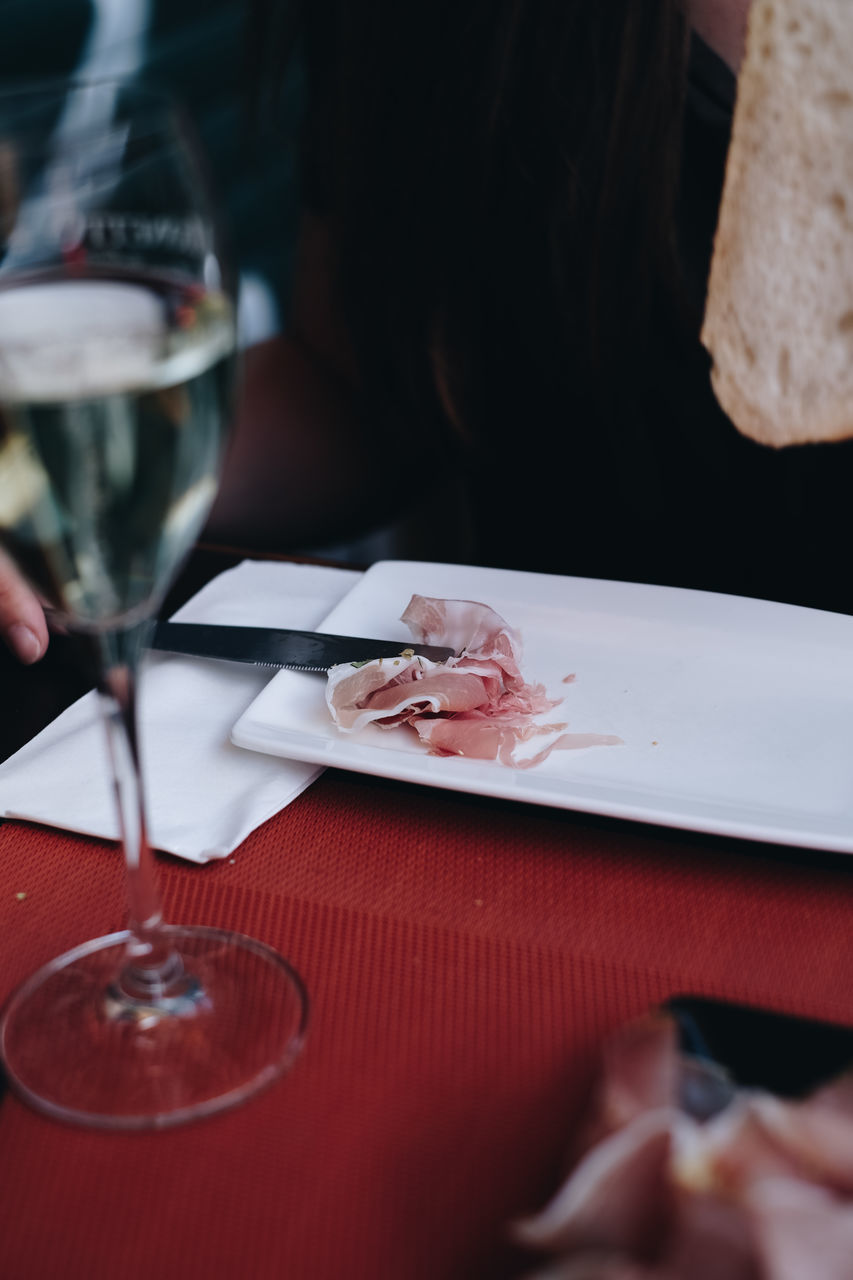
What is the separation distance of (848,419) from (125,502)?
1.10ft

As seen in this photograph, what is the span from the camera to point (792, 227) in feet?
1.67

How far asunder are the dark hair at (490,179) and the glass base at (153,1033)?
827 millimetres

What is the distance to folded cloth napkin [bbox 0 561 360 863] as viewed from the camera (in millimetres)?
545

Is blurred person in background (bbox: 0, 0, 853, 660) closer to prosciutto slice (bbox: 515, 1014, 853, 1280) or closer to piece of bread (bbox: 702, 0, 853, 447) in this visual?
piece of bread (bbox: 702, 0, 853, 447)

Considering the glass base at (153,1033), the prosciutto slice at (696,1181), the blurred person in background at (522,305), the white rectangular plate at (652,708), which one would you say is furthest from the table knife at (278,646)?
the blurred person in background at (522,305)

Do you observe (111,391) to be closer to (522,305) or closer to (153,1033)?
(153,1033)

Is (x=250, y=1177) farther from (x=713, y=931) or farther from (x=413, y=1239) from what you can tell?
(x=713, y=931)

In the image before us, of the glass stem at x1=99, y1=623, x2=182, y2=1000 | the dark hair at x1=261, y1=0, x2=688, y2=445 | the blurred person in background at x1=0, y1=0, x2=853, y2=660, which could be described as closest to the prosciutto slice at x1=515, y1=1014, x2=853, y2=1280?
the glass stem at x1=99, y1=623, x2=182, y2=1000

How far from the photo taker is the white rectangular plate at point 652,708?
54 cm

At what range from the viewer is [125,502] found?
34 cm

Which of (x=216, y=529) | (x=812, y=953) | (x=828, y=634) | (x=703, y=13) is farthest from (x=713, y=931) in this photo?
(x=703, y=13)

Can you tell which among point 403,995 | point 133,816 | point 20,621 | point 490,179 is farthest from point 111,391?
point 490,179

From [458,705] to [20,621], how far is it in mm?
274

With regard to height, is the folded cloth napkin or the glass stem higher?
the glass stem
